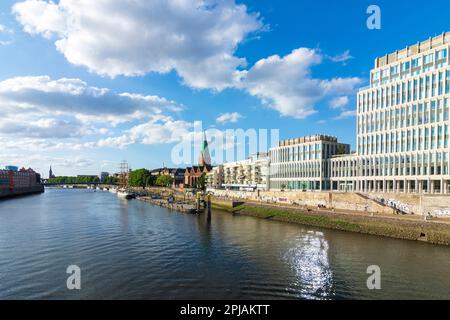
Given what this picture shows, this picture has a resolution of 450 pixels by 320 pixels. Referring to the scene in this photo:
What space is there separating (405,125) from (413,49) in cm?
2402

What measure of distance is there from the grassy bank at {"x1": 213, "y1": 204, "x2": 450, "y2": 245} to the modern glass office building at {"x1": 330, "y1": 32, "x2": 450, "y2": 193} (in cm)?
3077

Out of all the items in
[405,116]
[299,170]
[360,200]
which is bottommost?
[360,200]

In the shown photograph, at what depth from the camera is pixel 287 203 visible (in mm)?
101688

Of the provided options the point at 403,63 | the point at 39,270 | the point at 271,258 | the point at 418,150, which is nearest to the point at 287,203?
the point at 418,150

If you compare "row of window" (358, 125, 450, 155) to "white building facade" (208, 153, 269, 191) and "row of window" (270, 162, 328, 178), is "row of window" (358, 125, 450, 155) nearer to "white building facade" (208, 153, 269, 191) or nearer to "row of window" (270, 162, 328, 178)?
"row of window" (270, 162, 328, 178)

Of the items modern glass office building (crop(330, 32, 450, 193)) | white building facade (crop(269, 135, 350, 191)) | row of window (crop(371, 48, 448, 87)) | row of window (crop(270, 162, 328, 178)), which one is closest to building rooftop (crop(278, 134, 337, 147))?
white building facade (crop(269, 135, 350, 191))

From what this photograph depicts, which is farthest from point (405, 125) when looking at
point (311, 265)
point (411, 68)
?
point (311, 265)

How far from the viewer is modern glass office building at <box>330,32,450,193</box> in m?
80.3

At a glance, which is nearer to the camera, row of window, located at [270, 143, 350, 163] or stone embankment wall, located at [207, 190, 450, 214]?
stone embankment wall, located at [207, 190, 450, 214]

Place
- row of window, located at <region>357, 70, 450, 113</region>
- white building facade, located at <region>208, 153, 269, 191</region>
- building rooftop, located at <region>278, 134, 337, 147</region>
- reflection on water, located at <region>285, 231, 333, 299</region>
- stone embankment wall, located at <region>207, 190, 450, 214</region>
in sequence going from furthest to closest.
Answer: white building facade, located at <region>208, 153, 269, 191</region> → building rooftop, located at <region>278, 134, 337, 147</region> → row of window, located at <region>357, 70, 450, 113</region> → stone embankment wall, located at <region>207, 190, 450, 214</region> → reflection on water, located at <region>285, 231, 333, 299</region>

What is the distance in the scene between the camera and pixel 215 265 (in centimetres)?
3666

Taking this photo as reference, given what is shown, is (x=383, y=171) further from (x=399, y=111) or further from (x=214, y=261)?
(x=214, y=261)

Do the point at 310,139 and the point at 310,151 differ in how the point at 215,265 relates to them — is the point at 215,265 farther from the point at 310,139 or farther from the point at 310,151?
the point at 310,139
